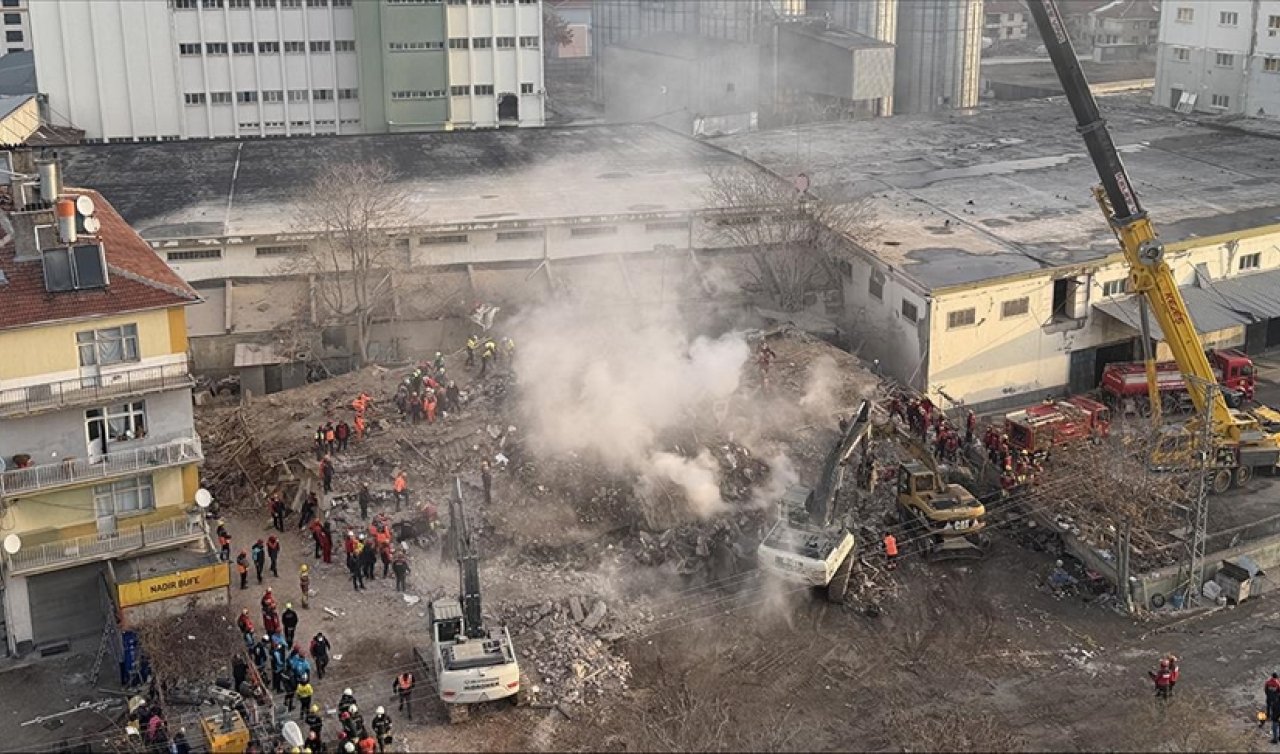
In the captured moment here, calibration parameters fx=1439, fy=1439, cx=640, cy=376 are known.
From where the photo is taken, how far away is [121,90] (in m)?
65.2

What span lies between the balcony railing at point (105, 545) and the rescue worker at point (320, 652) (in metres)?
4.15

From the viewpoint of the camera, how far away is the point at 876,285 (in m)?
44.0

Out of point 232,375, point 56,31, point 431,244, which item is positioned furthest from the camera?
point 56,31

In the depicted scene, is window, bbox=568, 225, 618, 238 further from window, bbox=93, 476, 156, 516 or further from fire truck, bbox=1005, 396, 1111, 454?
window, bbox=93, 476, 156, 516

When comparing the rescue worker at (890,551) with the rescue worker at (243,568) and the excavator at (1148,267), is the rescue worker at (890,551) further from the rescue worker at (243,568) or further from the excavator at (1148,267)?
the rescue worker at (243,568)

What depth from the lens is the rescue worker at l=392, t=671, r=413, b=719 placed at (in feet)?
88.0

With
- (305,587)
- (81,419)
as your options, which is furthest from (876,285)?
(81,419)

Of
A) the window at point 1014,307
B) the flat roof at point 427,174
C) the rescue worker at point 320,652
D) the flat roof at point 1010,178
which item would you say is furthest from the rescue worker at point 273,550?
the window at point 1014,307

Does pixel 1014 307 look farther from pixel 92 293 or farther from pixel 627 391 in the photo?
pixel 92 293

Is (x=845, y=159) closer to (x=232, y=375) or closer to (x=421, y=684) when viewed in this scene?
(x=232, y=375)

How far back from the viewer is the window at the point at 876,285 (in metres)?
43.7

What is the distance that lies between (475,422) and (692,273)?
1263 centimetres

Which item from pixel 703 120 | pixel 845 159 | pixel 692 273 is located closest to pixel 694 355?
pixel 692 273

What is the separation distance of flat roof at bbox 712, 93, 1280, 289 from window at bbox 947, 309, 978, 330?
0.87 m
